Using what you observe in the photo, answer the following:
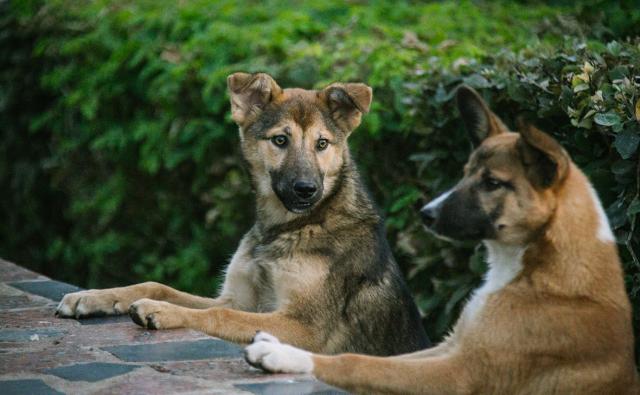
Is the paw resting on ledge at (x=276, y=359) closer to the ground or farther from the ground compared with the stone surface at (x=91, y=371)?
farther from the ground

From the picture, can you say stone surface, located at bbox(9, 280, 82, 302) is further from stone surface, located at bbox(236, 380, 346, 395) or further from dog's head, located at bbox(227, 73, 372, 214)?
stone surface, located at bbox(236, 380, 346, 395)

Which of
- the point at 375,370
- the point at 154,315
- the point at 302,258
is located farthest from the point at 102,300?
the point at 375,370

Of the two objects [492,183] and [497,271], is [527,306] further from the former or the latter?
[492,183]

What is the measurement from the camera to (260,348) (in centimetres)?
451

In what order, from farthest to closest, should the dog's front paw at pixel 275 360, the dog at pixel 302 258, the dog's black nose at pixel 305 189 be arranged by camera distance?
the dog's black nose at pixel 305 189, the dog at pixel 302 258, the dog's front paw at pixel 275 360

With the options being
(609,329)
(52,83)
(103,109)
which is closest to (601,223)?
(609,329)

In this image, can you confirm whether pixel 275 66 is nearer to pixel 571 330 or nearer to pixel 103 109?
pixel 103 109

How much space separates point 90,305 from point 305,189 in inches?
54.2

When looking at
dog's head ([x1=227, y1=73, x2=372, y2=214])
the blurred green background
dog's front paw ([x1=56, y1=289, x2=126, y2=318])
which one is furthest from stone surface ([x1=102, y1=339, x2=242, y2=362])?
the blurred green background

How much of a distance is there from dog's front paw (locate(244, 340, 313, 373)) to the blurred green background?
6.14 feet

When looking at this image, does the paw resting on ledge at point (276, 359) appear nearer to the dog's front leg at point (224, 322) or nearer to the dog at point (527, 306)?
the dog at point (527, 306)

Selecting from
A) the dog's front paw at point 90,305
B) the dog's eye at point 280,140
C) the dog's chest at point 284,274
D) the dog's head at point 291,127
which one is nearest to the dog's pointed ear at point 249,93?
the dog's head at point 291,127

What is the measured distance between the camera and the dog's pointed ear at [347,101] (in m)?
6.07

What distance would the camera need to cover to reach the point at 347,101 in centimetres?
613
